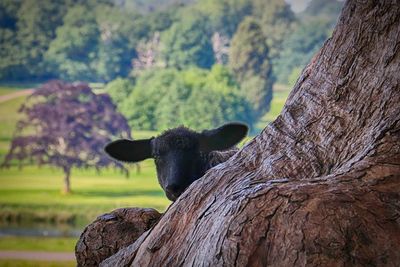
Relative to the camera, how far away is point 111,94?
8312mm

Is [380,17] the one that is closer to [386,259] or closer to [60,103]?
[386,259]

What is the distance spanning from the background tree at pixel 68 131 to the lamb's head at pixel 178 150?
341 cm

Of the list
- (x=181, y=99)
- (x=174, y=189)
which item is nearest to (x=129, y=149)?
(x=174, y=189)

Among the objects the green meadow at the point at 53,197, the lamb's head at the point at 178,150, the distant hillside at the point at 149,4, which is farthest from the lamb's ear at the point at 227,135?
the distant hillside at the point at 149,4

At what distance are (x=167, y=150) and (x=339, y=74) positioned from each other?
6.67 ft

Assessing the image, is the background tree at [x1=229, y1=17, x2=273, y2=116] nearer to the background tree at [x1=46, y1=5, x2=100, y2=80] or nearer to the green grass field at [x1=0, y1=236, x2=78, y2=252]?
the background tree at [x1=46, y1=5, x2=100, y2=80]

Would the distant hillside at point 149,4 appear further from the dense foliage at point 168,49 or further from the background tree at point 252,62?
the background tree at point 252,62

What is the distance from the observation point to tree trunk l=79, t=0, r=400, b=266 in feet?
6.00

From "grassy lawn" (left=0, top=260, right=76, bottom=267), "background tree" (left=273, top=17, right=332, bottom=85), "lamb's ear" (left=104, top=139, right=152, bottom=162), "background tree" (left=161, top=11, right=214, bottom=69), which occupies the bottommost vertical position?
"grassy lawn" (left=0, top=260, right=76, bottom=267)

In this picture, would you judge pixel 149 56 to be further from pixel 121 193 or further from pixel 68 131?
pixel 121 193

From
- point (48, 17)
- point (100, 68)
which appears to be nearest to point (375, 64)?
point (100, 68)

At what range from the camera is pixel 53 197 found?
8.17m

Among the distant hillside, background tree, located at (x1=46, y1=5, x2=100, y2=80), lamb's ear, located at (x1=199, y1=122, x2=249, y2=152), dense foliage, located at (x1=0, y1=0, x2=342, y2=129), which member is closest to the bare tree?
dense foliage, located at (x1=0, y1=0, x2=342, y2=129)

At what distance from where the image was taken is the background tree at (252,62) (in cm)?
774
